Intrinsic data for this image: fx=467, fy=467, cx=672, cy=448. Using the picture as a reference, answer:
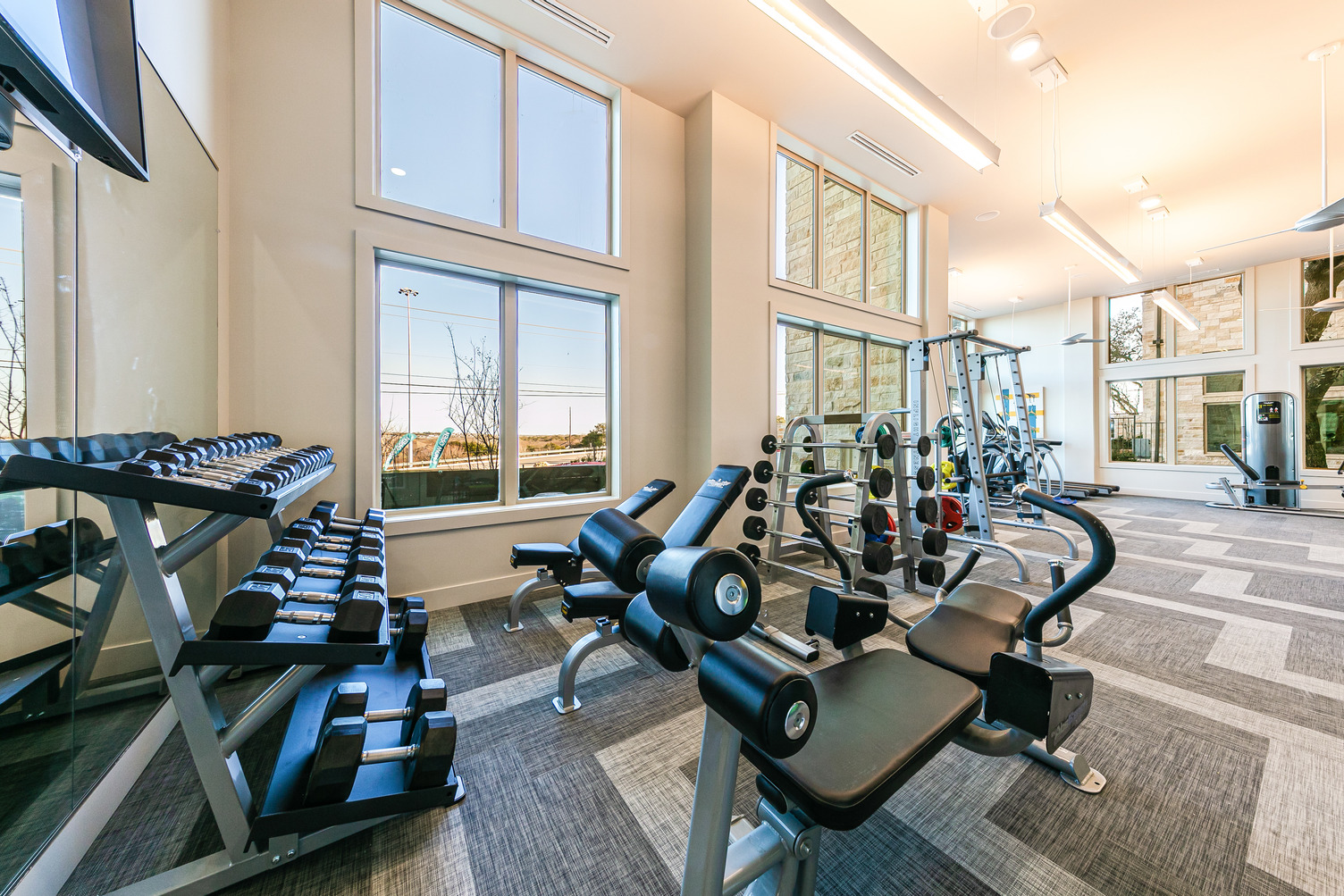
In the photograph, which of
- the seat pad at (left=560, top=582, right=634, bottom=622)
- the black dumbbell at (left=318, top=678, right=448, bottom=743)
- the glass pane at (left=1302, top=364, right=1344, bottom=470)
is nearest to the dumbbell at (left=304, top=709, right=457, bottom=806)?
the black dumbbell at (left=318, top=678, right=448, bottom=743)

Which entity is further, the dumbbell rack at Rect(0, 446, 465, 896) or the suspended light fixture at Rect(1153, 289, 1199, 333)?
the suspended light fixture at Rect(1153, 289, 1199, 333)

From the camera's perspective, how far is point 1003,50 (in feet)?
9.78

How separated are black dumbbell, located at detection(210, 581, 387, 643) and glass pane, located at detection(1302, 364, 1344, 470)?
10.9 meters

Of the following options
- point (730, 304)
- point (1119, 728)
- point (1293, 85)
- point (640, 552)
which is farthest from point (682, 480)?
point (1293, 85)

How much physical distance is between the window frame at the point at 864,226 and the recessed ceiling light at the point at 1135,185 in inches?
70.4

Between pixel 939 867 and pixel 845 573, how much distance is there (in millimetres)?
1440

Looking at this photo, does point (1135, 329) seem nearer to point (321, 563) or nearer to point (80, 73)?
point (321, 563)

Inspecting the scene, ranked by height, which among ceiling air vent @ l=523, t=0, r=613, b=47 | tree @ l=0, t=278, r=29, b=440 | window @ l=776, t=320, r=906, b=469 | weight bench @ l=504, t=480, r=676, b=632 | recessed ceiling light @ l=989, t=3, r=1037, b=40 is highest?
ceiling air vent @ l=523, t=0, r=613, b=47

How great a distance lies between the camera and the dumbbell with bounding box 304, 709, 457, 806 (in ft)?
3.39

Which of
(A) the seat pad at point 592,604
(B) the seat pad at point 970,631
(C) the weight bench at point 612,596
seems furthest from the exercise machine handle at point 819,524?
(A) the seat pad at point 592,604

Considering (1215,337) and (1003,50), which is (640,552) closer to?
(1003,50)

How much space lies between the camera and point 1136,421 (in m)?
7.78

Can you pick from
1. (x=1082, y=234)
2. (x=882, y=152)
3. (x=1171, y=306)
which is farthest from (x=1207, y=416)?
(x=882, y=152)

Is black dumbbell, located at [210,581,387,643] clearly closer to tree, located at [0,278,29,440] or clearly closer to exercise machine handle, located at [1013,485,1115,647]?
tree, located at [0,278,29,440]
